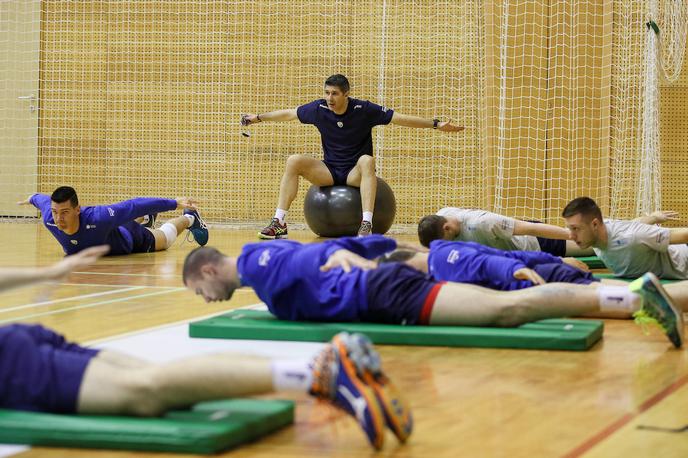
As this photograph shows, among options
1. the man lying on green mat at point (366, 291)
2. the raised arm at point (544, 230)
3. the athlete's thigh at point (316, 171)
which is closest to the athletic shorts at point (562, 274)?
the raised arm at point (544, 230)

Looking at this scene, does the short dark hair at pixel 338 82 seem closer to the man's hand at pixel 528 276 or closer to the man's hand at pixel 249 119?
the man's hand at pixel 249 119

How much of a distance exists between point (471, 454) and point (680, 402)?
3.38 ft

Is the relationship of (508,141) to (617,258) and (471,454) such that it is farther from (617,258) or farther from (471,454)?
(471,454)

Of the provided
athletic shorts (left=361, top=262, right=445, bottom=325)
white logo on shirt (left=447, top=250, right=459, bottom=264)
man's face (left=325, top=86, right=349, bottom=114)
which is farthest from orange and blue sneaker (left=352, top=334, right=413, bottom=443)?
man's face (left=325, top=86, right=349, bottom=114)

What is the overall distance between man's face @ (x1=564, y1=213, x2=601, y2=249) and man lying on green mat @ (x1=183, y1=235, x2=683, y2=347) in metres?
1.01

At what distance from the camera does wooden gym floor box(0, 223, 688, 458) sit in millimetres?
2713

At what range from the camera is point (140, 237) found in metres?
9.18

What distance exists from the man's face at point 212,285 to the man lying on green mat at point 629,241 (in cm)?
207

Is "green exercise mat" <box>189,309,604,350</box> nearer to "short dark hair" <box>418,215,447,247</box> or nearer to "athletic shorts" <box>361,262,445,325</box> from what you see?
"athletic shorts" <box>361,262,445,325</box>

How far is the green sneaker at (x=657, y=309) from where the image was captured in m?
4.03

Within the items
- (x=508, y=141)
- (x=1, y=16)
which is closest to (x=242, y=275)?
(x=508, y=141)

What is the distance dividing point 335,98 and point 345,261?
6059 mm

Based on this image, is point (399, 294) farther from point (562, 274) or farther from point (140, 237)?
point (140, 237)

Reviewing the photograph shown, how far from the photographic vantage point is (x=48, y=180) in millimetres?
13773
